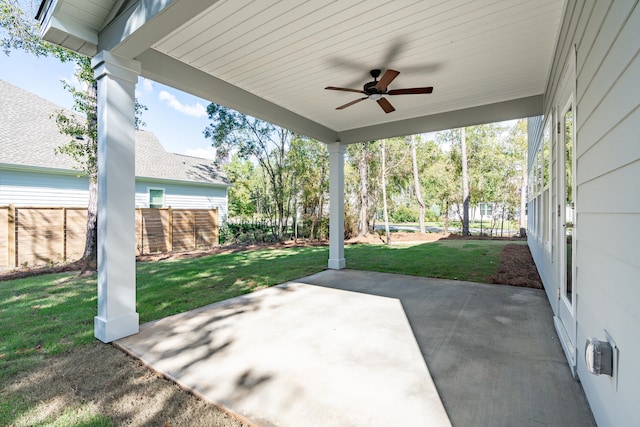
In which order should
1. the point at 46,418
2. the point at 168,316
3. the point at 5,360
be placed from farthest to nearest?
the point at 168,316
the point at 5,360
the point at 46,418

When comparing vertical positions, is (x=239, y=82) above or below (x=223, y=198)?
above

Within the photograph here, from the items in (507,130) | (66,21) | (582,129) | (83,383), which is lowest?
(83,383)

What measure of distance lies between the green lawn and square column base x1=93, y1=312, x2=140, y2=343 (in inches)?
5.9

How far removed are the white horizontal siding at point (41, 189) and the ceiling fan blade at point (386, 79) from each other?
9592 millimetres

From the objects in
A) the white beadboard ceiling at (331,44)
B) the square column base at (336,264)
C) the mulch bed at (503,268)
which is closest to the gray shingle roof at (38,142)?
the mulch bed at (503,268)

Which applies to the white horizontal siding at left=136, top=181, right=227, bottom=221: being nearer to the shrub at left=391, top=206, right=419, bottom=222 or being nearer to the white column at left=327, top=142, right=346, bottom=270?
the white column at left=327, top=142, right=346, bottom=270

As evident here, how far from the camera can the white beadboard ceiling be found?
8.43ft

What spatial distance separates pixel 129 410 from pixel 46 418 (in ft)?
1.51

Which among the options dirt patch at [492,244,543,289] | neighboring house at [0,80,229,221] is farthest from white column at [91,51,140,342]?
neighboring house at [0,80,229,221]

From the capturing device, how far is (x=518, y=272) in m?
5.76

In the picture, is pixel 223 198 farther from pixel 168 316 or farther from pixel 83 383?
pixel 83 383

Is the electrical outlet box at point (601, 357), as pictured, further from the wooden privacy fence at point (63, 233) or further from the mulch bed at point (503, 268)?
the wooden privacy fence at point (63, 233)

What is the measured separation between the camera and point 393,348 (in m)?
2.69

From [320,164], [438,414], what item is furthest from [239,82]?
[320,164]
